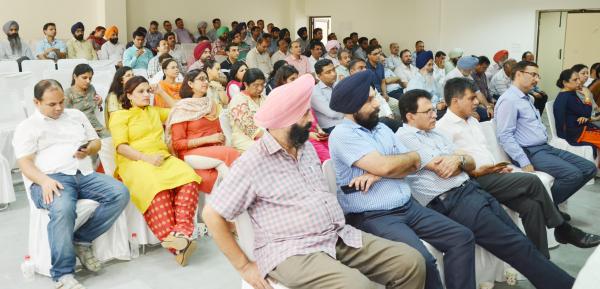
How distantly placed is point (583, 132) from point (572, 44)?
6478 millimetres

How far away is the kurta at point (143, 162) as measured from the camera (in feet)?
11.0

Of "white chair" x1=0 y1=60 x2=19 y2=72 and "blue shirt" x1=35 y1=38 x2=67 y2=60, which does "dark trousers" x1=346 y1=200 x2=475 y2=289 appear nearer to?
"white chair" x1=0 y1=60 x2=19 y2=72

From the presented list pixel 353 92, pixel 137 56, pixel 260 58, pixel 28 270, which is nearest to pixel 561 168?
pixel 353 92

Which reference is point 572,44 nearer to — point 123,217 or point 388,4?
point 388,4

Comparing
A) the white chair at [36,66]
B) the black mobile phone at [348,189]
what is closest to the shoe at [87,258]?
the black mobile phone at [348,189]

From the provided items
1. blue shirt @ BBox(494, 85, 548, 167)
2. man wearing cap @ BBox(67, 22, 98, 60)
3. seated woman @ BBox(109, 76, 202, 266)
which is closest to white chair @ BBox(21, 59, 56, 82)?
man wearing cap @ BBox(67, 22, 98, 60)

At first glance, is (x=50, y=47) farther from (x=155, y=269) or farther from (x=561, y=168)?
(x=561, y=168)

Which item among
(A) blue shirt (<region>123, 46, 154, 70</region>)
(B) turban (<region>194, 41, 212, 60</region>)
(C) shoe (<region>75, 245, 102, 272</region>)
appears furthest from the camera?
(A) blue shirt (<region>123, 46, 154, 70</region>)

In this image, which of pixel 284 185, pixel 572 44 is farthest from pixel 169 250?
pixel 572 44

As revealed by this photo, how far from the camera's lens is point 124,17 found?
1077 centimetres

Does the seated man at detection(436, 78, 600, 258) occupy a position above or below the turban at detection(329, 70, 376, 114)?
below

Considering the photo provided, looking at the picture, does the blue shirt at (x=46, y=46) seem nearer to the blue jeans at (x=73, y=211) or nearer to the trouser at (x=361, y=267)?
the blue jeans at (x=73, y=211)

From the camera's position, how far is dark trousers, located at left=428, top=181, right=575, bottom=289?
8.50 feet

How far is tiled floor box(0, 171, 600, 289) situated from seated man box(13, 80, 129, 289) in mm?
142
